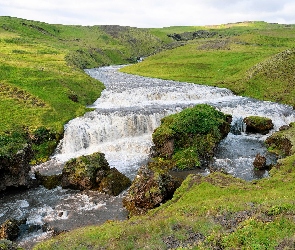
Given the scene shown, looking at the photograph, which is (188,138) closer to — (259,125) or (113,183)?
(113,183)

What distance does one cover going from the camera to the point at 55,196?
99.8 feet

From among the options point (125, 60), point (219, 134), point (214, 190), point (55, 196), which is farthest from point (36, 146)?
point (125, 60)

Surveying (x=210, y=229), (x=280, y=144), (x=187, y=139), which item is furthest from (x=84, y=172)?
(x=280, y=144)

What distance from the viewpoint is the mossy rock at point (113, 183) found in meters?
30.4

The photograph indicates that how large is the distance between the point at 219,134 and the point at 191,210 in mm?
22159

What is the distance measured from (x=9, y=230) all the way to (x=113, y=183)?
989 cm

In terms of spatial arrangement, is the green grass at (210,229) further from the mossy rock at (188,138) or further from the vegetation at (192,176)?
the mossy rock at (188,138)

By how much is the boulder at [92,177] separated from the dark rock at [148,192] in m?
2.76

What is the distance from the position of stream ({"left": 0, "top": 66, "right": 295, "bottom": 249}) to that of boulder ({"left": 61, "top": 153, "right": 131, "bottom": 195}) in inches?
30.3

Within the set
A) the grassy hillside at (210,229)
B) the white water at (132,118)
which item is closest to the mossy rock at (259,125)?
the white water at (132,118)

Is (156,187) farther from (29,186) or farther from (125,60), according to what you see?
(125,60)

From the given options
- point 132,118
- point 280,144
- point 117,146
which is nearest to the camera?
point 280,144

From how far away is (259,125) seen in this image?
47.0 m

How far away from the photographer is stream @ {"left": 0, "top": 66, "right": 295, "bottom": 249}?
26828 mm
